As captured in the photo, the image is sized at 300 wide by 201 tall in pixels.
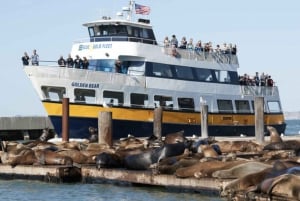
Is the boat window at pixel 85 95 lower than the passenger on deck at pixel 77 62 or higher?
lower

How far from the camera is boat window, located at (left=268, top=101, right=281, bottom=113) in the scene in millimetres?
34312

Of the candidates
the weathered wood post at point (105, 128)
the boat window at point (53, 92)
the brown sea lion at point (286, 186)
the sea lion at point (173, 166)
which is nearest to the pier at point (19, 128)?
the boat window at point (53, 92)

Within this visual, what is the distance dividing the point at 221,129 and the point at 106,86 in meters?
6.31

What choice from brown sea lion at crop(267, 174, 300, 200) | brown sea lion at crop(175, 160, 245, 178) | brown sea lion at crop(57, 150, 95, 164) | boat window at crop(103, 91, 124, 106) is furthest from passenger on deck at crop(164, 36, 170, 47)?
brown sea lion at crop(267, 174, 300, 200)

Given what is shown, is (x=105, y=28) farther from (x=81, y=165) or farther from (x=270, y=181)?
(x=270, y=181)

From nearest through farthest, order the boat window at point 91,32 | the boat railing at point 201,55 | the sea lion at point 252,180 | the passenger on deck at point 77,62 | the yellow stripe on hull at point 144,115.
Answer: the sea lion at point 252,180 < the yellow stripe on hull at point 144,115 < the passenger on deck at point 77,62 < the boat railing at point 201,55 < the boat window at point 91,32

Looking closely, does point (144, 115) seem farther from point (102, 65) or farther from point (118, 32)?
point (118, 32)

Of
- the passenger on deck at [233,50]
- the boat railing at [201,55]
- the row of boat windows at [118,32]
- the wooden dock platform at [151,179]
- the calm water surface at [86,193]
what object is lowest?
the calm water surface at [86,193]

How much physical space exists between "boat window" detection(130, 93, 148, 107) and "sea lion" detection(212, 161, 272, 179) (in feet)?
49.0

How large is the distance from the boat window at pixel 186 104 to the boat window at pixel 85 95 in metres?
4.06

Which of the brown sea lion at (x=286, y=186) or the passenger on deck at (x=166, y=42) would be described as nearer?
the brown sea lion at (x=286, y=186)

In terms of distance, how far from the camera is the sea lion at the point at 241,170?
1259cm

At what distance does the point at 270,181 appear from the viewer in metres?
10.7

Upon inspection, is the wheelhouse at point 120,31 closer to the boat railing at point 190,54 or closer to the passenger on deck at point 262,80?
the boat railing at point 190,54
